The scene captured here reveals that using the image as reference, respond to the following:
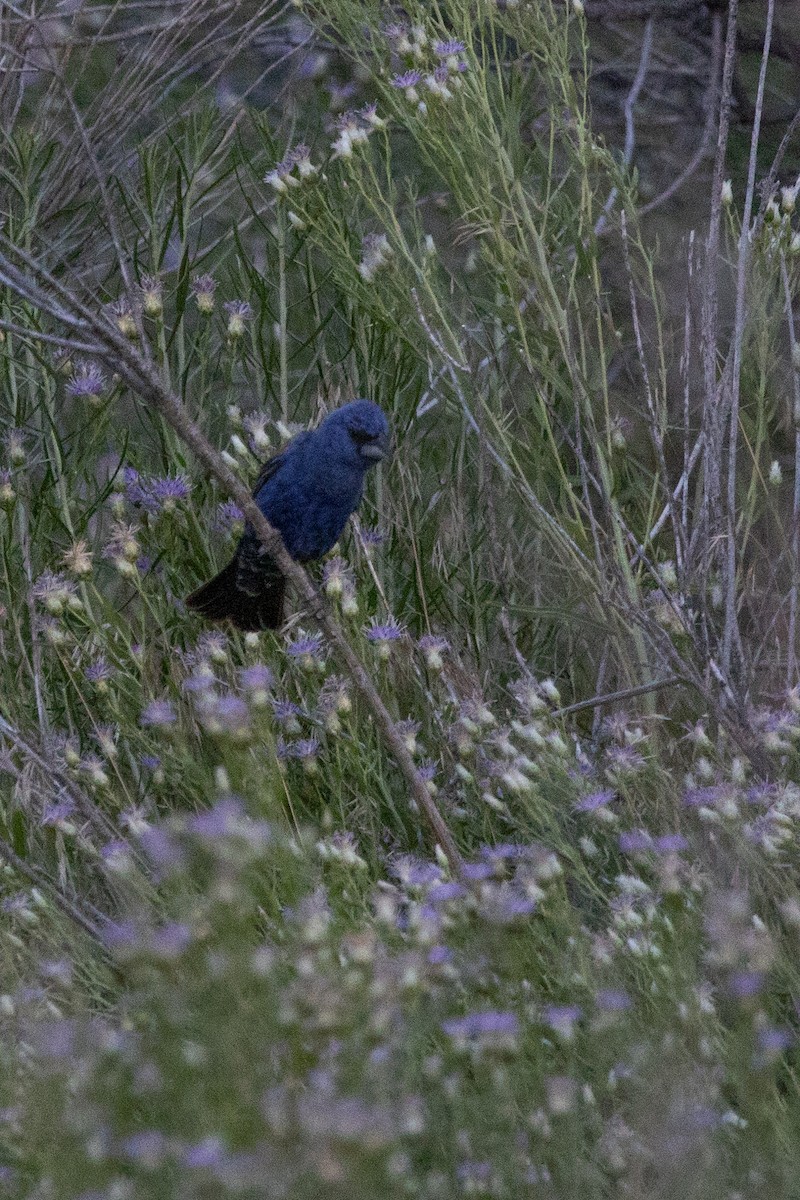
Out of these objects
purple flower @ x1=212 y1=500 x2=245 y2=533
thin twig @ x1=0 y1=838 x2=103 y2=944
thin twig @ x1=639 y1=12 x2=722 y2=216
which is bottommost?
thin twig @ x1=639 y1=12 x2=722 y2=216

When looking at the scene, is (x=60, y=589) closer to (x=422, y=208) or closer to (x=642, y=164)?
(x=422, y=208)

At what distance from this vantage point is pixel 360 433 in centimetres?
365

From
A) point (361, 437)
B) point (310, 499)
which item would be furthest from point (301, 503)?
point (361, 437)

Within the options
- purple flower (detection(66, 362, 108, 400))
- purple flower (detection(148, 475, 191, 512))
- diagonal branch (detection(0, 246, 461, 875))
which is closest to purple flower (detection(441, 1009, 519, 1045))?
diagonal branch (detection(0, 246, 461, 875))

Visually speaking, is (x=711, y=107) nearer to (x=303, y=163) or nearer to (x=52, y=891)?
(x=303, y=163)

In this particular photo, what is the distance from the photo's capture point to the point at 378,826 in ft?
9.68

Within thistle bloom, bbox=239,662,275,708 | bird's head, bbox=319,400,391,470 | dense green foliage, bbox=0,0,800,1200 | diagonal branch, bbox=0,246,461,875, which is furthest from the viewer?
bird's head, bbox=319,400,391,470

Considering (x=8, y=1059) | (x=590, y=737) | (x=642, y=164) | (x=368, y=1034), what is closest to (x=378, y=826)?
(x=590, y=737)

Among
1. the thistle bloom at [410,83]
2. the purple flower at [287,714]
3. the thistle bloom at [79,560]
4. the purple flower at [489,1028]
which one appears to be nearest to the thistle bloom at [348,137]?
the thistle bloom at [410,83]

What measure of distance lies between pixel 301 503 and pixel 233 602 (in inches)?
17.4

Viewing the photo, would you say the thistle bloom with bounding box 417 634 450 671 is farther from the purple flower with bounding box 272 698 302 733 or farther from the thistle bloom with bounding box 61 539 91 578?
the thistle bloom with bounding box 61 539 91 578

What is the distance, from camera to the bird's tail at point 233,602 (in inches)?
134

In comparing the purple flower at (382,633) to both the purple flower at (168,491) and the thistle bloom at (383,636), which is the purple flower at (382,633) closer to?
the thistle bloom at (383,636)

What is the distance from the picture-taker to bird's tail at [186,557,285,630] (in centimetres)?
341
